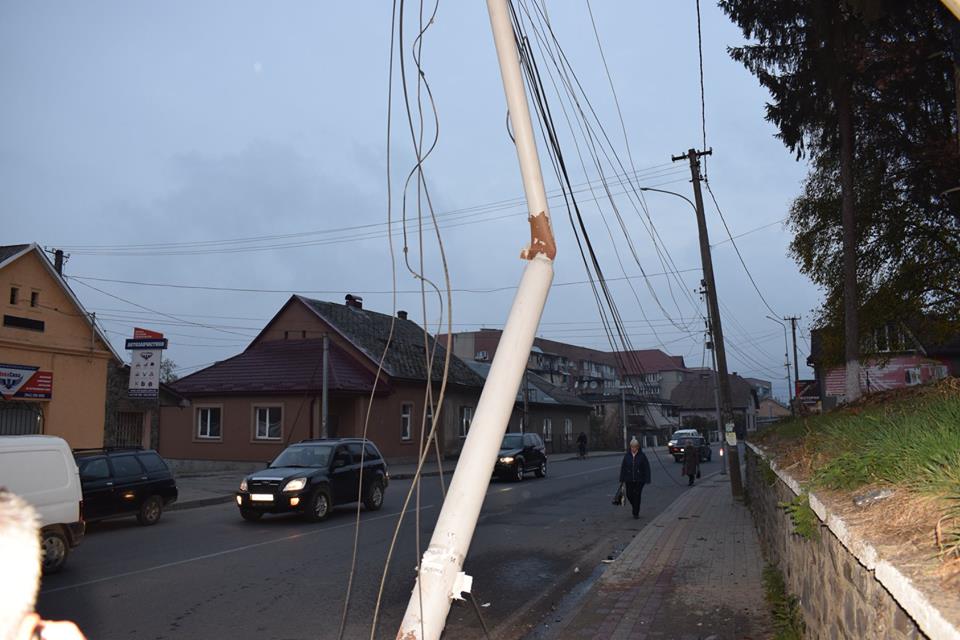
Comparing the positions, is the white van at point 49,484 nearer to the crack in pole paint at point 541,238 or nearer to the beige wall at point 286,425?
the crack in pole paint at point 541,238

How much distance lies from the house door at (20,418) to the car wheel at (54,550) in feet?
43.8

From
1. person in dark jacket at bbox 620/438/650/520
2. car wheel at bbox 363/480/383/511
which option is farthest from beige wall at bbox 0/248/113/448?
person in dark jacket at bbox 620/438/650/520

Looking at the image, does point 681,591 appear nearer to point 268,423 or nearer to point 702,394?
point 268,423

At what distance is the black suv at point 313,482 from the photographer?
581 inches

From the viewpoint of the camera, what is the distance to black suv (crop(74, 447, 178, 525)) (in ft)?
45.3

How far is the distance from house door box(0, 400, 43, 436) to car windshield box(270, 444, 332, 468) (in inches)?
377

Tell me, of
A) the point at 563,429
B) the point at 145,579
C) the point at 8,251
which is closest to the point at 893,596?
the point at 145,579

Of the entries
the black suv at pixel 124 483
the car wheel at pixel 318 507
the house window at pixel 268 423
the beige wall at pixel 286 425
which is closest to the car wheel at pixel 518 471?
the beige wall at pixel 286 425

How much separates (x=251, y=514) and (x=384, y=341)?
2225cm

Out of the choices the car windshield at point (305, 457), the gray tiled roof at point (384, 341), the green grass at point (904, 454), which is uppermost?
the gray tiled roof at point (384, 341)

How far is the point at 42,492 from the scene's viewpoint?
9898mm

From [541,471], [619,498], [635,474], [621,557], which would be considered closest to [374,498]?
[619,498]

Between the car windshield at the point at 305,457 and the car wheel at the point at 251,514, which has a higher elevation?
the car windshield at the point at 305,457

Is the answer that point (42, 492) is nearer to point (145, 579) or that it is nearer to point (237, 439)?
point (145, 579)
